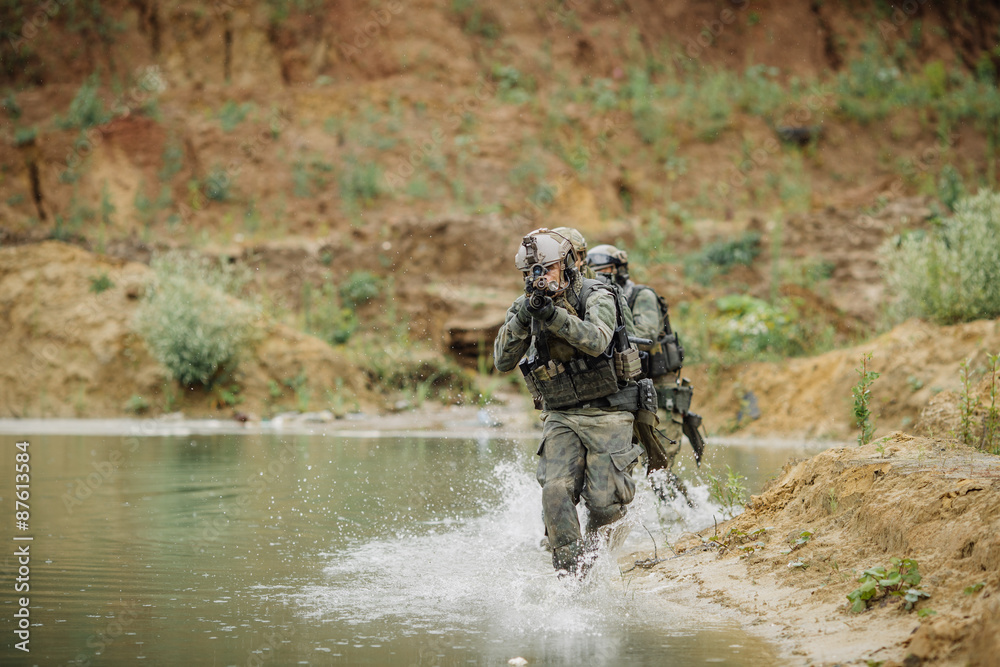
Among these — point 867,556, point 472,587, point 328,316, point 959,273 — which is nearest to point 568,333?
point 472,587

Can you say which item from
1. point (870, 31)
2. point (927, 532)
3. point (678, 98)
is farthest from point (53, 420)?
point (870, 31)

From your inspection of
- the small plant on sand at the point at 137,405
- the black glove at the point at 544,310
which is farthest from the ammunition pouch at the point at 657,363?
the small plant on sand at the point at 137,405

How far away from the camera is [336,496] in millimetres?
9141

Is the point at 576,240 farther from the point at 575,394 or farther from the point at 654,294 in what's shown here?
the point at 654,294

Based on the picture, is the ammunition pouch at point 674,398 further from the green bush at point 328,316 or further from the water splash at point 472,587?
the green bush at point 328,316

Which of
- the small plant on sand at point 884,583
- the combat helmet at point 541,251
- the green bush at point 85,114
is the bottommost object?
the small plant on sand at point 884,583

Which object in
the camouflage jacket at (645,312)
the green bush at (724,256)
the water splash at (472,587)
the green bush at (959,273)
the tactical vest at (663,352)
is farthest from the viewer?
the green bush at (724,256)

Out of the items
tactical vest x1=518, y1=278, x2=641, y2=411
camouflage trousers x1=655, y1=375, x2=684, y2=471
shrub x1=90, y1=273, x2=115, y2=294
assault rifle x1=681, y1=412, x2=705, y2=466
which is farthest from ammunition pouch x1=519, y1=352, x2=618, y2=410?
shrub x1=90, y1=273, x2=115, y2=294

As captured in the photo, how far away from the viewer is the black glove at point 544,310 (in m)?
5.24

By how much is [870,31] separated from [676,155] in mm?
11646

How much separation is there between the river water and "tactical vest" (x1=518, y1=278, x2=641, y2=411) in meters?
0.95

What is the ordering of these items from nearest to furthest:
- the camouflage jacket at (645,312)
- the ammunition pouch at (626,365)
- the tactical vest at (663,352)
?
the ammunition pouch at (626,365)
the camouflage jacket at (645,312)
the tactical vest at (663,352)

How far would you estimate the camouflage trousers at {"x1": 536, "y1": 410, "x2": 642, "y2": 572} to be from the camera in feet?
17.8

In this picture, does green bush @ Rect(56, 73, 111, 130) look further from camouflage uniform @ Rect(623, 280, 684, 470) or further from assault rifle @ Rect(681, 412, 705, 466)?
assault rifle @ Rect(681, 412, 705, 466)
